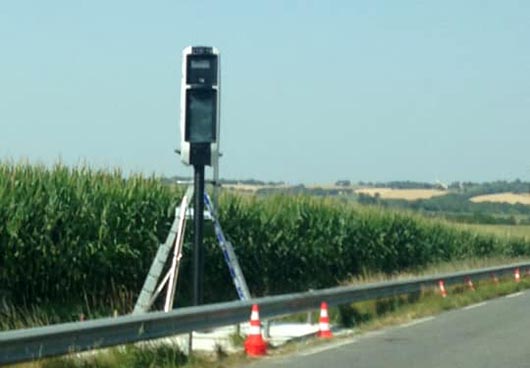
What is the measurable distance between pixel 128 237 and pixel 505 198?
89027 mm

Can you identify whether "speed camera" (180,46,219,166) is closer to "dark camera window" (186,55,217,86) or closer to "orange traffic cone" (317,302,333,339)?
"dark camera window" (186,55,217,86)

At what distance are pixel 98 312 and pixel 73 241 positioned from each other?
154 cm

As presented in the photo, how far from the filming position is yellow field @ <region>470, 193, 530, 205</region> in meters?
107

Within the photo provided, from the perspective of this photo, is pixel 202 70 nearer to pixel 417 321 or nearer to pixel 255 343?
pixel 255 343

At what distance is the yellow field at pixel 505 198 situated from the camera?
107 meters

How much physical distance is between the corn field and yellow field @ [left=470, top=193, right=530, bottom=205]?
72373mm

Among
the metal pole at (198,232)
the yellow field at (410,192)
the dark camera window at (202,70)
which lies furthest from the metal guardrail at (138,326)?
the yellow field at (410,192)

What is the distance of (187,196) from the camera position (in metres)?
19.1

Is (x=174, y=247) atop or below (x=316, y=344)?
atop

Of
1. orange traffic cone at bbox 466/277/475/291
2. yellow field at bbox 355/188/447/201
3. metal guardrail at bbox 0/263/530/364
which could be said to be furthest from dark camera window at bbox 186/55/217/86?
yellow field at bbox 355/188/447/201

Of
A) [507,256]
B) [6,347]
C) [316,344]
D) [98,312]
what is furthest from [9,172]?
[507,256]

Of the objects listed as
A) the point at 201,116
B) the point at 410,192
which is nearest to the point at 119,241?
the point at 201,116

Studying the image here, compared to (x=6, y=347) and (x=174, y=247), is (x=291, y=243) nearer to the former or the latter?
(x=174, y=247)

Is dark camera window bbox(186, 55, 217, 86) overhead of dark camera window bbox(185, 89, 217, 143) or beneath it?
overhead
